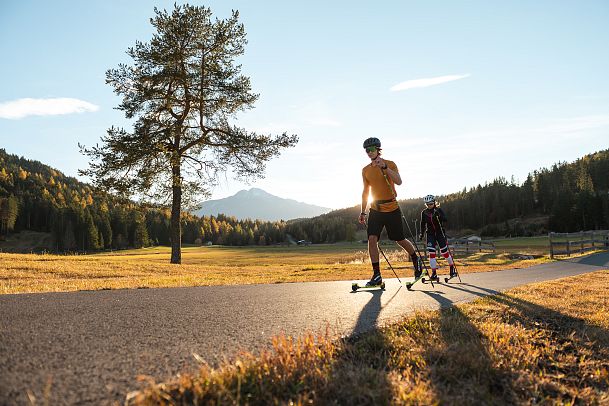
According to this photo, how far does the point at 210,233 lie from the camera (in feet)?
495

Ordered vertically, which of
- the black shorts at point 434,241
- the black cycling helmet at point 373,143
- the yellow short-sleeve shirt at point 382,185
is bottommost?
the black shorts at point 434,241

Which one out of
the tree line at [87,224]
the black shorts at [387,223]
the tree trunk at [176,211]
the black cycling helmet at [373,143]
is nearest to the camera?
the black cycling helmet at [373,143]

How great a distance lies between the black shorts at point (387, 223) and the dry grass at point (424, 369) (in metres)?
3.02

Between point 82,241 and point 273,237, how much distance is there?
70.7 meters

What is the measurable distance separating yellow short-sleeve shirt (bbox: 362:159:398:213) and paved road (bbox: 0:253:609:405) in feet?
5.97

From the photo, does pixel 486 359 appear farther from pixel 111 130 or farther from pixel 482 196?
pixel 482 196

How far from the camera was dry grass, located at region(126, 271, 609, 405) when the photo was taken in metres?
2.35

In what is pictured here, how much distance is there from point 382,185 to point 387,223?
81 centimetres

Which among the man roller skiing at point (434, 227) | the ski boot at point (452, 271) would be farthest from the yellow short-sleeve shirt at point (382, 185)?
the ski boot at point (452, 271)

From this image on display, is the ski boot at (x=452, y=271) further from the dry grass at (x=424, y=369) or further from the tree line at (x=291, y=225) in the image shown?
the tree line at (x=291, y=225)

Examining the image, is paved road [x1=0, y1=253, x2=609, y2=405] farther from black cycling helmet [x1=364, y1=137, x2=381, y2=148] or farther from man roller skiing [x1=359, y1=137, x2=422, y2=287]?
black cycling helmet [x1=364, y1=137, x2=381, y2=148]

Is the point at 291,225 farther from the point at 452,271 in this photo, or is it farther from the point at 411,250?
the point at 411,250

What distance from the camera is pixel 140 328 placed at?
388 centimetres

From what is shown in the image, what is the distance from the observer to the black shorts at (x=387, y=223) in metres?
7.81
